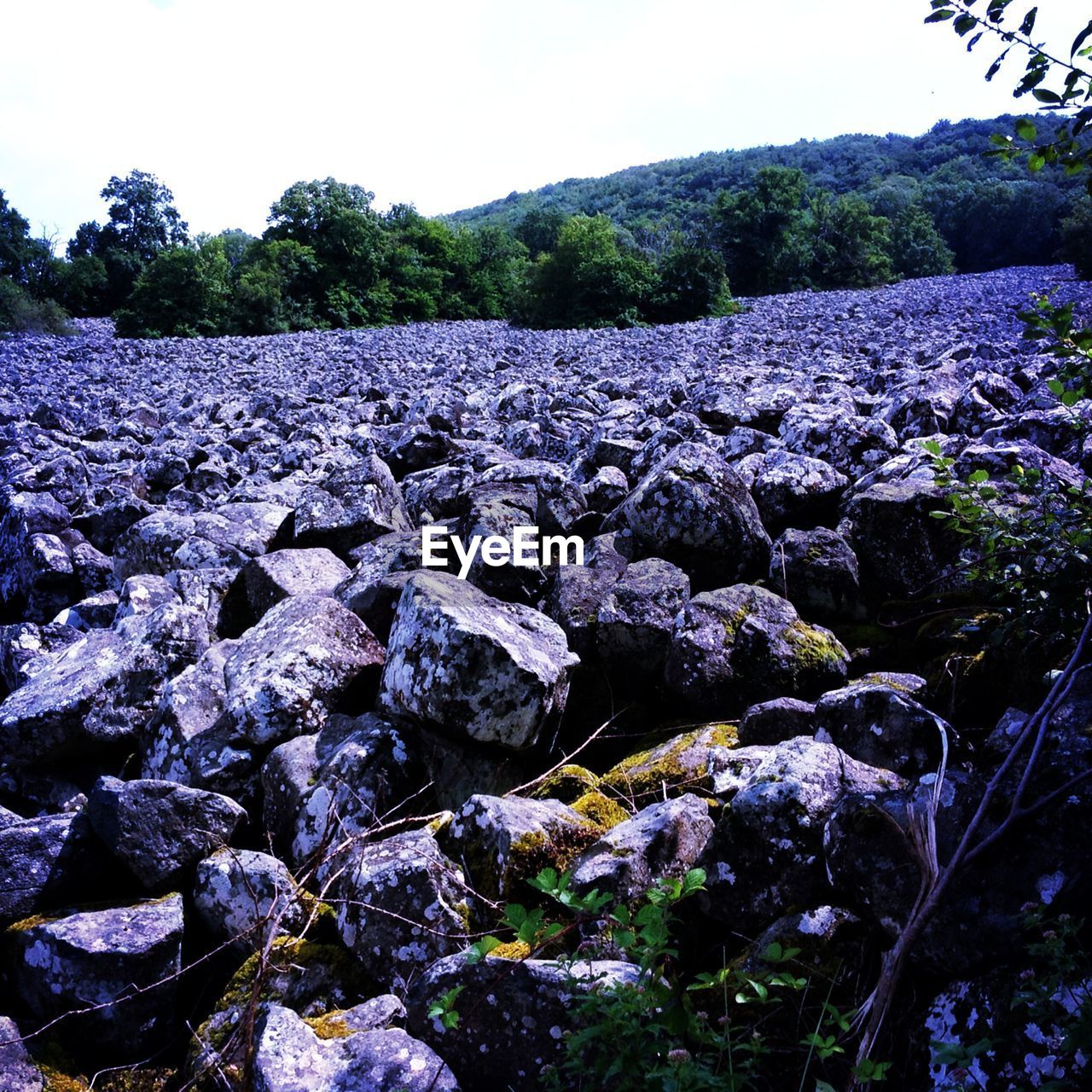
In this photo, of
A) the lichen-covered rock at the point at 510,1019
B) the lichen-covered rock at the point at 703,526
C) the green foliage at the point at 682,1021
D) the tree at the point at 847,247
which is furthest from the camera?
the tree at the point at 847,247

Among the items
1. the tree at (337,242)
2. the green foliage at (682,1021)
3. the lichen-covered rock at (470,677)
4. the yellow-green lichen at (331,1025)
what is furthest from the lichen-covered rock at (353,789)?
the tree at (337,242)

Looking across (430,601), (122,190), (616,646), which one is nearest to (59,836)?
(430,601)

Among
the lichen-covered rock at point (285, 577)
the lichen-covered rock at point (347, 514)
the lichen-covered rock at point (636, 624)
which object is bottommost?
the lichen-covered rock at point (636, 624)

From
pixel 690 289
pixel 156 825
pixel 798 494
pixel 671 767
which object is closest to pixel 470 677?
pixel 671 767

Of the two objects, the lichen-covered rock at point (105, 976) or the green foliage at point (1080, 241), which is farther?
the green foliage at point (1080, 241)

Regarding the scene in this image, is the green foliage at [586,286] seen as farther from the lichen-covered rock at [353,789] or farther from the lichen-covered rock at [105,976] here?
the lichen-covered rock at [105,976]

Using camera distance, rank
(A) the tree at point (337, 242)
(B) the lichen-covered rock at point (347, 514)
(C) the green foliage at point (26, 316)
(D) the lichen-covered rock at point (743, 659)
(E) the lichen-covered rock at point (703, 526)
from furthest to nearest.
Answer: (A) the tree at point (337, 242) → (C) the green foliage at point (26, 316) → (B) the lichen-covered rock at point (347, 514) → (E) the lichen-covered rock at point (703, 526) → (D) the lichen-covered rock at point (743, 659)

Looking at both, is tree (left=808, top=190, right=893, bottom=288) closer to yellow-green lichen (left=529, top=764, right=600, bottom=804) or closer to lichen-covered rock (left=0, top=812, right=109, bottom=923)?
yellow-green lichen (left=529, top=764, right=600, bottom=804)

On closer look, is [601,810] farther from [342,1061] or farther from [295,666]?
[295,666]

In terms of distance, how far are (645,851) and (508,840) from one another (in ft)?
1.40

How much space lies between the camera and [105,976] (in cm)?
262

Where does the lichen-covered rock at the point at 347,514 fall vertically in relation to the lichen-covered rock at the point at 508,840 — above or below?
above

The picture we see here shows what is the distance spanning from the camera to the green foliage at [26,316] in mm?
27078

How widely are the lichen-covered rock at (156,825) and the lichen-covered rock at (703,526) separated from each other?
233 centimetres
